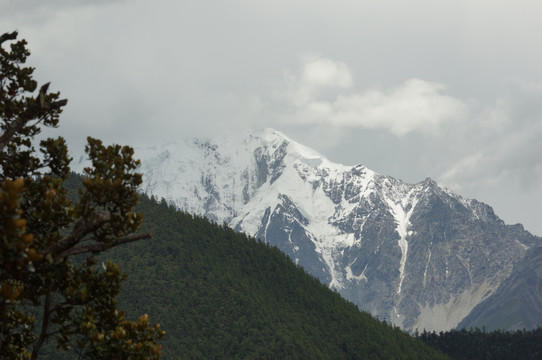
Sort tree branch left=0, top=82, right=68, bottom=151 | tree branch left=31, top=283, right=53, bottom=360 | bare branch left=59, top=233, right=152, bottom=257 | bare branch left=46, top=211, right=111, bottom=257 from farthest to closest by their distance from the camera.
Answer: tree branch left=0, top=82, right=68, bottom=151 → tree branch left=31, top=283, right=53, bottom=360 → bare branch left=59, top=233, right=152, bottom=257 → bare branch left=46, top=211, right=111, bottom=257

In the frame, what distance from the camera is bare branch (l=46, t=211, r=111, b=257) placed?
69.9 feet

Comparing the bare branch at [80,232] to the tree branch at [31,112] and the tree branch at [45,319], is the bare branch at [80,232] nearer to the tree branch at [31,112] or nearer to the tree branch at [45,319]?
the tree branch at [45,319]

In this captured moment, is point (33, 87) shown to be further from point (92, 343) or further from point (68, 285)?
point (92, 343)

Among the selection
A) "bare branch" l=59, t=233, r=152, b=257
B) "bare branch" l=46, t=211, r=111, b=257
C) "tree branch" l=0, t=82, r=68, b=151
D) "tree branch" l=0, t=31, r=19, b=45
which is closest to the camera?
"bare branch" l=46, t=211, r=111, b=257

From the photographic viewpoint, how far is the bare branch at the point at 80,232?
21297 mm

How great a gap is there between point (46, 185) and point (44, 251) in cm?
411

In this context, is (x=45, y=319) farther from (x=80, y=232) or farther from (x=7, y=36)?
(x=7, y=36)

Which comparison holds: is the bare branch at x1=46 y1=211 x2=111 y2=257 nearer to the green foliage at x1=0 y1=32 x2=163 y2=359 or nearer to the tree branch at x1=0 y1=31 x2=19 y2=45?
the green foliage at x1=0 y1=32 x2=163 y2=359

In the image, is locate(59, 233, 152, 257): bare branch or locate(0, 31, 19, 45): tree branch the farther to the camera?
locate(0, 31, 19, 45): tree branch

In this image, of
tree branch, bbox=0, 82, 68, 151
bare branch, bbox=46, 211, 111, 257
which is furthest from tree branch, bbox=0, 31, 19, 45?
bare branch, bbox=46, 211, 111, 257

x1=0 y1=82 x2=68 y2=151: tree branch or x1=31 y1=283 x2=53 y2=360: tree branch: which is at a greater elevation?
x1=0 y1=82 x2=68 y2=151: tree branch

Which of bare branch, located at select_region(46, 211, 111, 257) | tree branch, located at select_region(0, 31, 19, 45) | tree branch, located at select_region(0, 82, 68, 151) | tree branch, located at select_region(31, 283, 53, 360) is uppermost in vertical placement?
tree branch, located at select_region(0, 31, 19, 45)

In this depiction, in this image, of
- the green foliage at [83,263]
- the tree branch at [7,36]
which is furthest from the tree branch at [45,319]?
the tree branch at [7,36]

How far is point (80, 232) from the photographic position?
2153 cm
